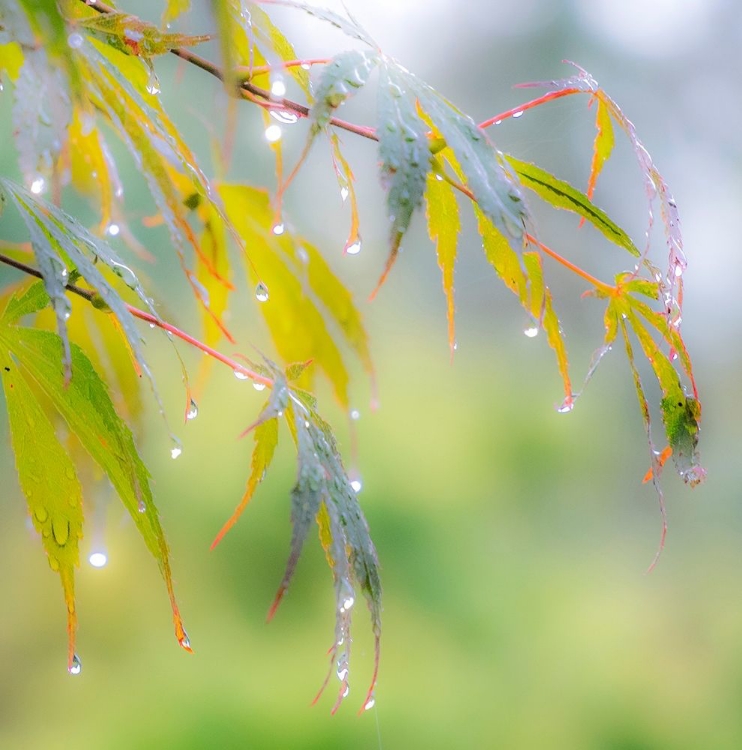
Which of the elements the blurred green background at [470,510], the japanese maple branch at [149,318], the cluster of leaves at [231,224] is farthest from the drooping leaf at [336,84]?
the blurred green background at [470,510]

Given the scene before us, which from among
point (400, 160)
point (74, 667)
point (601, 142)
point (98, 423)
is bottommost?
point (74, 667)

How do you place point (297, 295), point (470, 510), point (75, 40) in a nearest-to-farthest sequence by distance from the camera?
point (75, 40), point (297, 295), point (470, 510)

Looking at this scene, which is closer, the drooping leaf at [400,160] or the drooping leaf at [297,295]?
the drooping leaf at [400,160]

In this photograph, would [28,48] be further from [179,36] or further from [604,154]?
[604,154]

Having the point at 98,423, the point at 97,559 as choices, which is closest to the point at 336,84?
the point at 98,423

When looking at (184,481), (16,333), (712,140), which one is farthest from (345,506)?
(712,140)

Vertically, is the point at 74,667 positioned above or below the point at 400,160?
below

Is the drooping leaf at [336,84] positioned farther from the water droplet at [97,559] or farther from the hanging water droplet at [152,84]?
the water droplet at [97,559]

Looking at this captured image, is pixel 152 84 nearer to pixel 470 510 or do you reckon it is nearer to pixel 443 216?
pixel 443 216
